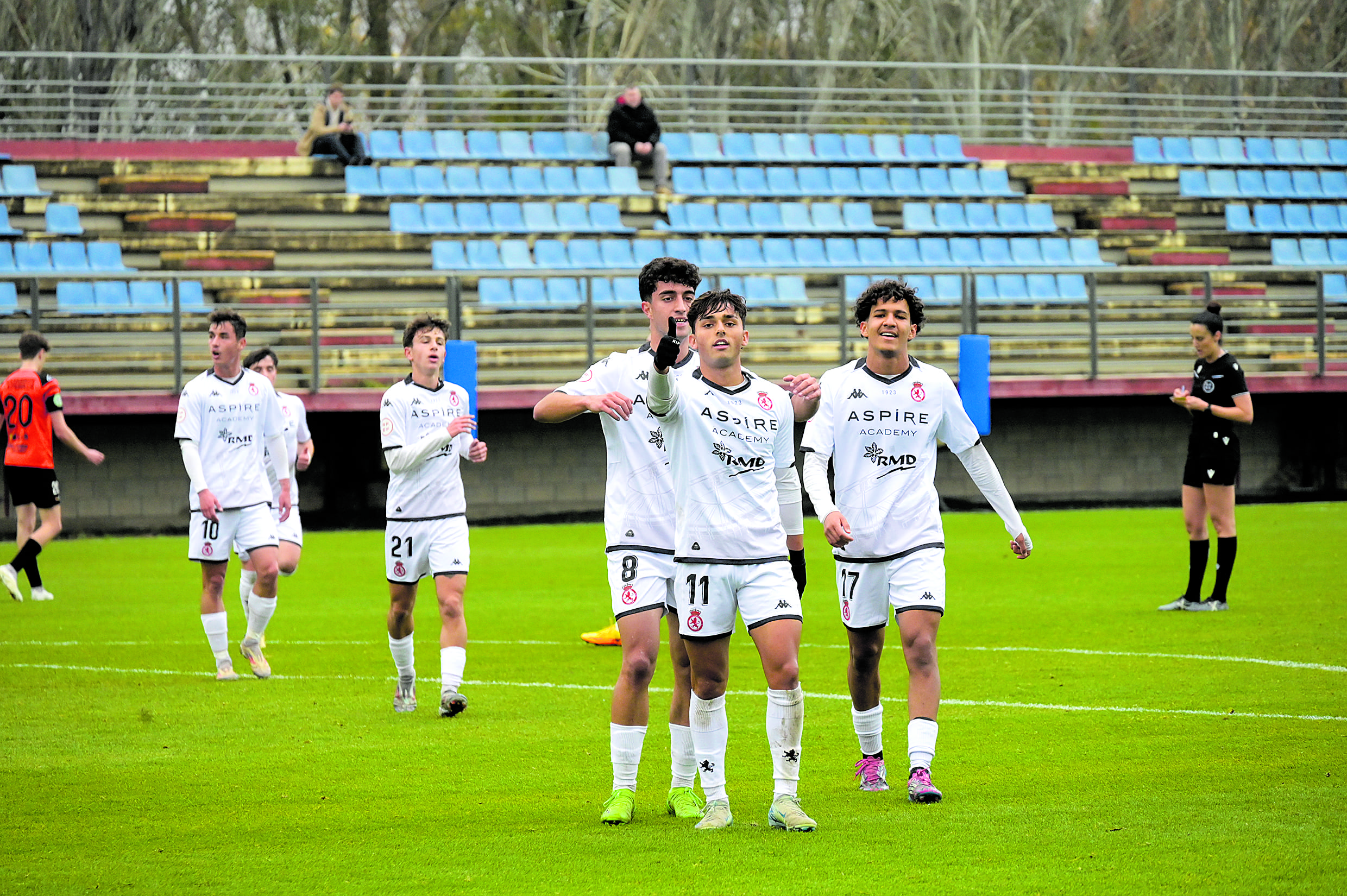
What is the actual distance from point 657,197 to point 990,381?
739 centimetres

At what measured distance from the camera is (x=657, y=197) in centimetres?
2745

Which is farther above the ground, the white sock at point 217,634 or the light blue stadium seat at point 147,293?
the light blue stadium seat at point 147,293

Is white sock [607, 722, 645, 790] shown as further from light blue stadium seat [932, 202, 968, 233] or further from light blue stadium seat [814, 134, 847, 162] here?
light blue stadium seat [814, 134, 847, 162]

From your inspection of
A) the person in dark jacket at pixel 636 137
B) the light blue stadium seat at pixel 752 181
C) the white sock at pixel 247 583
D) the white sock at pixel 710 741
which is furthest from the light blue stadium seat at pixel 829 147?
the white sock at pixel 710 741

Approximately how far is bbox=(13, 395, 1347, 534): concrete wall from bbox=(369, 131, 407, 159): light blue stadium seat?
7534mm

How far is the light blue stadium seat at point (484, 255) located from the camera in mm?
25312

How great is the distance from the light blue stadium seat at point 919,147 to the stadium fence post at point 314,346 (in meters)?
13.1

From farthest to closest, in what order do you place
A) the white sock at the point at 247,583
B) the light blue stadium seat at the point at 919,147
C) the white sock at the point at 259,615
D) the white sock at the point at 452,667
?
the light blue stadium seat at the point at 919,147, the white sock at the point at 247,583, the white sock at the point at 259,615, the white sock at the point at 452,667

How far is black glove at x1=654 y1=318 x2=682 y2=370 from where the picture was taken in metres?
5.75

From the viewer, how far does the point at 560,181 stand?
1089 inches

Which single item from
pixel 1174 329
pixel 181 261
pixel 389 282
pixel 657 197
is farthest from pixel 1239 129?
pixel 181 261

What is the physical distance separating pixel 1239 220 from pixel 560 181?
12.4 metres

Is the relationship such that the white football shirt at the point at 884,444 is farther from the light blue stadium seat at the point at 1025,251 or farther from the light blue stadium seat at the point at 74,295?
the light blue stadium seat at the point at 1025,251

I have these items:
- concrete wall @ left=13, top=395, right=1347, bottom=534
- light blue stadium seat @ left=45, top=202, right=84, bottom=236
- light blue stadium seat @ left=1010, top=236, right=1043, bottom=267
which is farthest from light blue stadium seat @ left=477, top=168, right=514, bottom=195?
light blue stadium seat @ left=1010, top=236, right=1043, bottom=267
